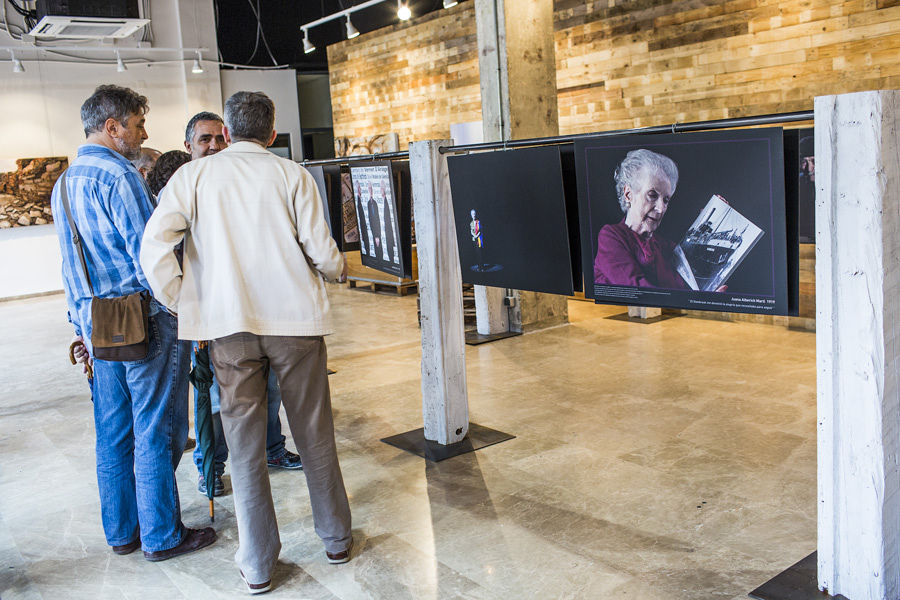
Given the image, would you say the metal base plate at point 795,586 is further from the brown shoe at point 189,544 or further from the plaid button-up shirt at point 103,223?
the plaid button-up shirt at point 103,223

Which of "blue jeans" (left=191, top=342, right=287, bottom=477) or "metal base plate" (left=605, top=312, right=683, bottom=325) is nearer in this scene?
"blue jeans" (left=191, top=342, right=287, bottom=477)

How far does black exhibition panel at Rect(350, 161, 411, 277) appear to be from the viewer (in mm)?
4848

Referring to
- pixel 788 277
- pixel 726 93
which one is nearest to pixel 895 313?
pixel 788 277

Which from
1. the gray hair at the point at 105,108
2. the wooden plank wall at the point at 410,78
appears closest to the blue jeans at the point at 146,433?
the gray hair at the point at 105,108

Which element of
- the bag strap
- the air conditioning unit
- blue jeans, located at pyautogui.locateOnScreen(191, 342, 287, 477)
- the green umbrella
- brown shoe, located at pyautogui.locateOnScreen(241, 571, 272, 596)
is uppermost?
the air conditioning unit

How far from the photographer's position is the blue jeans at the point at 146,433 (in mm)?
3326

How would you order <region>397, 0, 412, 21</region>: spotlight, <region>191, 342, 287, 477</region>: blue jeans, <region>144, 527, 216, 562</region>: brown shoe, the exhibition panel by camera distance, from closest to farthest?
<region>144, 527, 216, 562</region>: brown shoe
<region>191, 342, 287, 477</region>: blue jeans
the exhibition panel
<region>397, 0, 412, 21</region>: spotlight

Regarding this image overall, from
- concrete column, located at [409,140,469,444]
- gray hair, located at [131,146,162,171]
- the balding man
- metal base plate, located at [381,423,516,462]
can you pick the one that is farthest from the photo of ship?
gray hair, located at [131,146,162,171]

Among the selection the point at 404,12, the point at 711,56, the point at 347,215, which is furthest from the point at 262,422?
the point at 404,12

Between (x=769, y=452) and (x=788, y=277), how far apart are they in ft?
5.16

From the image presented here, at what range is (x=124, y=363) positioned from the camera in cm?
333

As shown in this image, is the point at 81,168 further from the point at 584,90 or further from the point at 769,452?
the point at 584,90

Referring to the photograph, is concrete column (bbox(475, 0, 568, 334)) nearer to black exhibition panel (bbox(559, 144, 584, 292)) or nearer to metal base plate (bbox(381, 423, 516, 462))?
metal base plate (bbox(381, 423, 516, 462))

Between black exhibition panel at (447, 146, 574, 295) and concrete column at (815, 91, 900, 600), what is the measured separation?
4.44 feet
